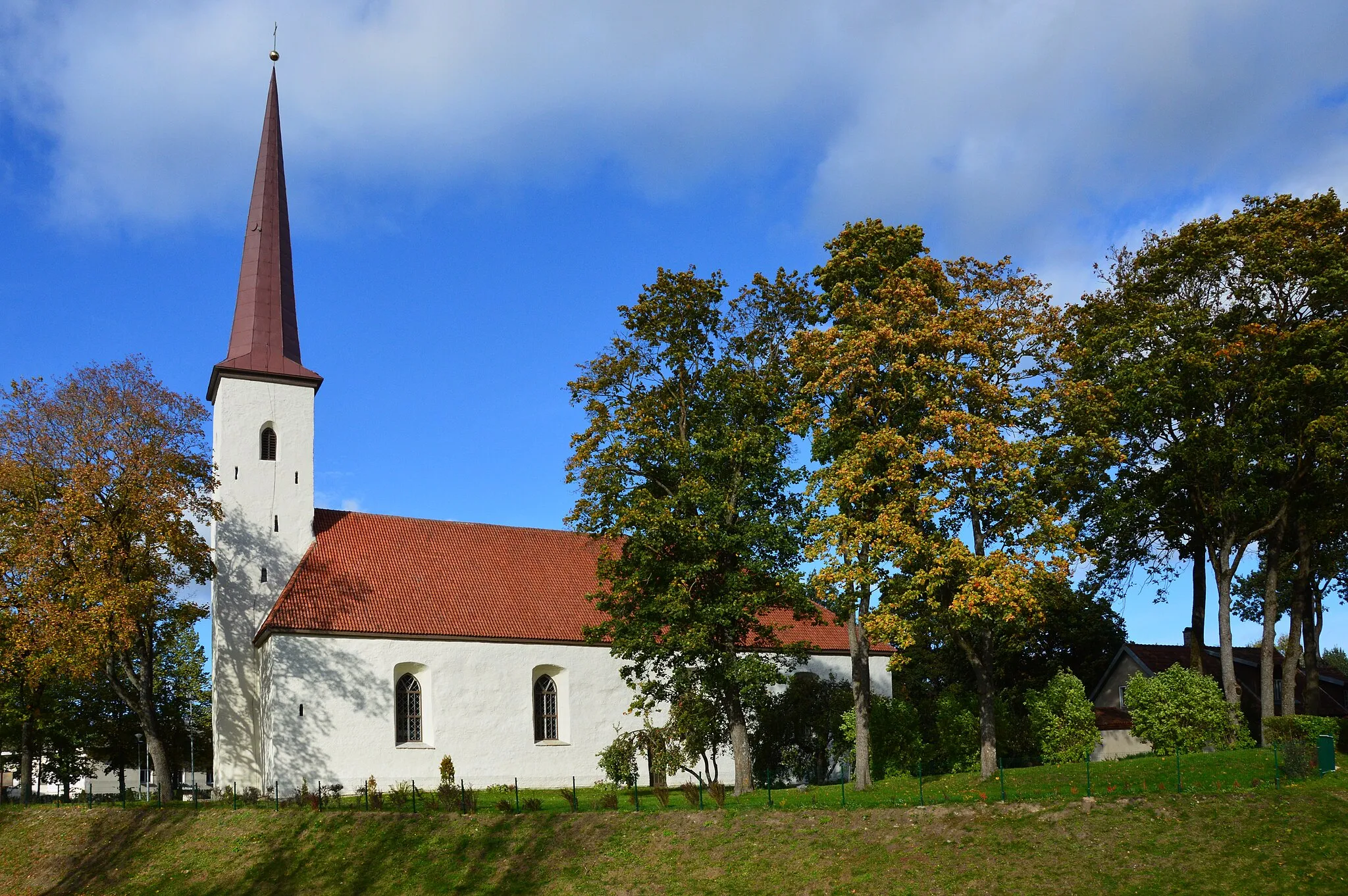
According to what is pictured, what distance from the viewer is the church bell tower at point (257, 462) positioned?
34.2m

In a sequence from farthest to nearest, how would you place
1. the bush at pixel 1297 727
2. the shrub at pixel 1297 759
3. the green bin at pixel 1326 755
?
the bush at pixel 1297 727
the green bin at pixel 1326 755
the shrub at pixel 1297 759

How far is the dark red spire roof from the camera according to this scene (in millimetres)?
37031

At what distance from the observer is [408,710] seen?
34125 mm

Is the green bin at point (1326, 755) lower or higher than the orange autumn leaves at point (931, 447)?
lower

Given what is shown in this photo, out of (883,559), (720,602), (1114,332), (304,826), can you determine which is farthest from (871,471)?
(304,826)

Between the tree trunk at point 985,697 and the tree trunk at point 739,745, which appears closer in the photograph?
the tree trunk at point 985,697

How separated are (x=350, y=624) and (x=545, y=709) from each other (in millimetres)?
7040

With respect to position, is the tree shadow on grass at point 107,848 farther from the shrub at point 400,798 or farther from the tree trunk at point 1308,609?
the tree trunk at point 1308,609

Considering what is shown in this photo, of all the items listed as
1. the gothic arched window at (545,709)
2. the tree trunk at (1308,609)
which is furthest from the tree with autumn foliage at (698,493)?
the tree trunk at (1308,609)

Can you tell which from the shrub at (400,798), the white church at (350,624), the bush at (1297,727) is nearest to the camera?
the bush at (1297,727)

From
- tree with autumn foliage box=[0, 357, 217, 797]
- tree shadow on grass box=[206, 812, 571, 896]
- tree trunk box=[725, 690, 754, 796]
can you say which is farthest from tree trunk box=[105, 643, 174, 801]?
tree trunk box=[725, 690, 754, 796]

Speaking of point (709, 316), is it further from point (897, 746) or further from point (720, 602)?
point (897, 746)

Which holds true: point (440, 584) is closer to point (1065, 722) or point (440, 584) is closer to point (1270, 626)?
point (1065, 722)

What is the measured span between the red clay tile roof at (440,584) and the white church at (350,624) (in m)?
0.07
